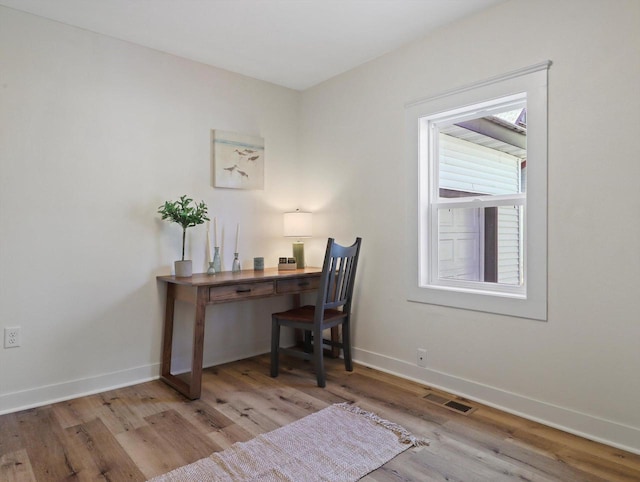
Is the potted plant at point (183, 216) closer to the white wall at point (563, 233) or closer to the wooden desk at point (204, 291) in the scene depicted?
the wooden desk at point (204, 291)

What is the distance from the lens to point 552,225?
2.20m

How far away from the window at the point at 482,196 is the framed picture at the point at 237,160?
4.43ft

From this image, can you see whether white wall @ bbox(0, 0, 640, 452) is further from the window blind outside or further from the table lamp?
the window blind outside

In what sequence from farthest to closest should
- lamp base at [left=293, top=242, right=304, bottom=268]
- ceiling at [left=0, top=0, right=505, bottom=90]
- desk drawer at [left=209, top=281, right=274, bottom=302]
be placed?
1. lamp base at [left=293, top=242, right=304, bottom=268]
2. desk drawer at [left=209, top=281, right=274, bottom=302]
3. ceiling at [left=0, top=0, right=505, bottom=90]

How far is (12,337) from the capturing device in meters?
2.42

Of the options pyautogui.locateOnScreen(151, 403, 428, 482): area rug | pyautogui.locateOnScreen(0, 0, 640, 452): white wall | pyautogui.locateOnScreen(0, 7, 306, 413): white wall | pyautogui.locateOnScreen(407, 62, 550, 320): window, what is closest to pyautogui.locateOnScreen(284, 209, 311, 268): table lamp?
pyautogui.locateOnScreen(0, 0, 640, 452): white wall

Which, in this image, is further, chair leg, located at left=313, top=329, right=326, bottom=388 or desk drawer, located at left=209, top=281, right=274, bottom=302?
chair leg, located at left=313, top=329, right=326, bottom=388

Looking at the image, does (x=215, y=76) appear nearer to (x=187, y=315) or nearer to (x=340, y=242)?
(x=340, y=242)

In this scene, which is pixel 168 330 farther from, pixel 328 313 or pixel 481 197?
pixel 481 197

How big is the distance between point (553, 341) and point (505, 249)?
60 cm

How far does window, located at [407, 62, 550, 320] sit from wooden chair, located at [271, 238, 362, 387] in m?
0.46

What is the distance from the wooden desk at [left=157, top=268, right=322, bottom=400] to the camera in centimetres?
258

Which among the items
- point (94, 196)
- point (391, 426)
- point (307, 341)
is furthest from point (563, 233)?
point (94, 196)

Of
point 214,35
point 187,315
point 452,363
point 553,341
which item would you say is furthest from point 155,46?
point 553,341
